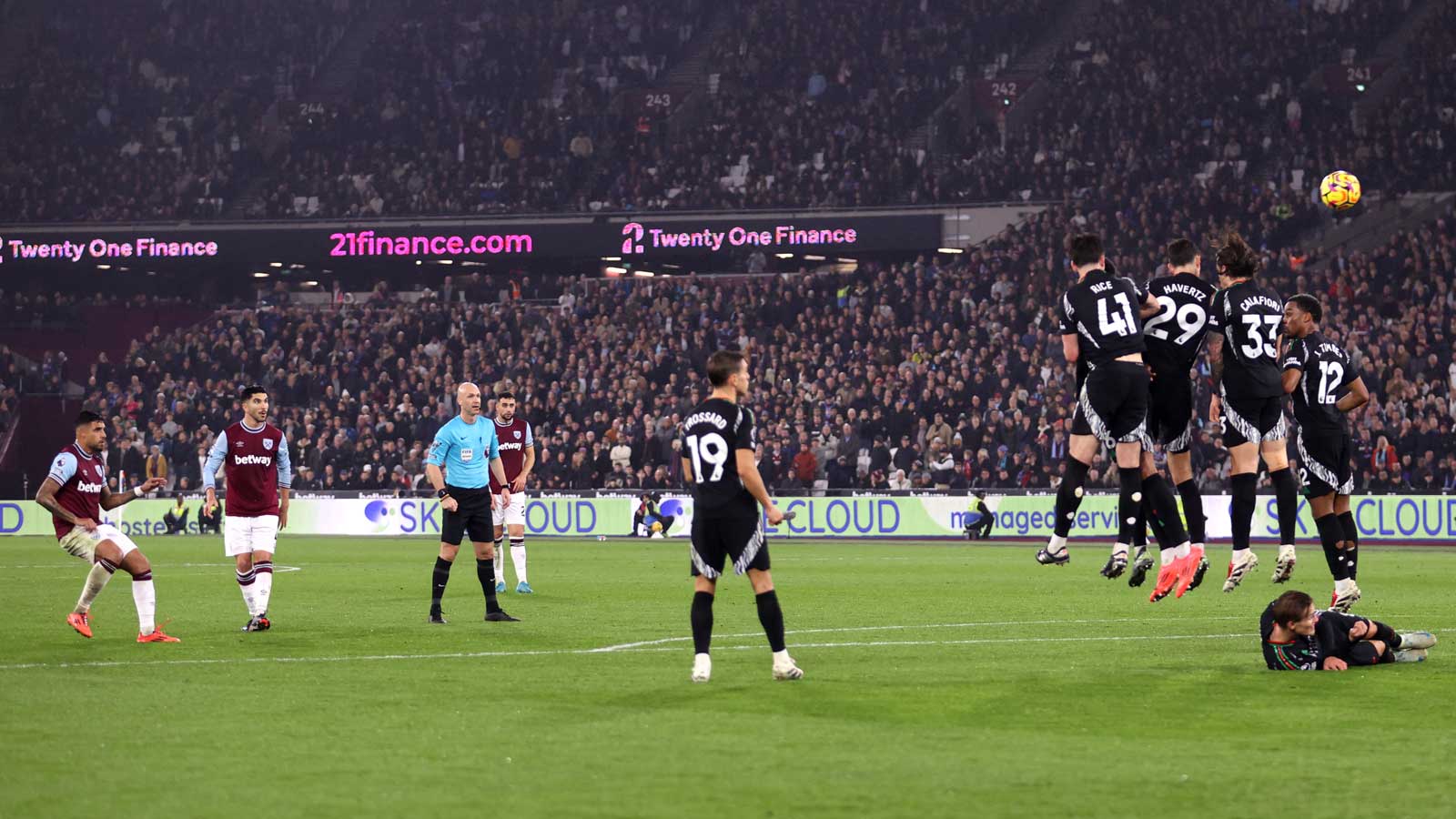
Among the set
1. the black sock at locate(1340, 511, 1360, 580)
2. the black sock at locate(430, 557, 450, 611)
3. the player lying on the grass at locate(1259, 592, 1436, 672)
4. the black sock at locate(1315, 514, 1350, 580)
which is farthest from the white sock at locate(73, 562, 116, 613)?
the black sock at locate(1340, 511, 1360, 580)

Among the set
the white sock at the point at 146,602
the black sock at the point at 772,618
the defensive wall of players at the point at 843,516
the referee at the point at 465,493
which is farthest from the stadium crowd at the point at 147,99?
the black sock at the point at 772,618

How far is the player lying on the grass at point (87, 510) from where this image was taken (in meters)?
16.2

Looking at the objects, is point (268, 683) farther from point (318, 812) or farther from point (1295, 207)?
point (1295, 207)

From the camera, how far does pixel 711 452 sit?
12.0 meters

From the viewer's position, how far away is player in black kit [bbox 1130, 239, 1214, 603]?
14664 mm

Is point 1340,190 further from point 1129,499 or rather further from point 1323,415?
point 1129,499

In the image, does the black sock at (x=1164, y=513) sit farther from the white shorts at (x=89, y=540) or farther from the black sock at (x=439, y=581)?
the white shorts at (x=89, y=540)

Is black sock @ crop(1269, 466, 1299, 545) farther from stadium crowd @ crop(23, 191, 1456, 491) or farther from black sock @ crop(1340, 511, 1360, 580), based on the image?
stadium crowd @ crop(23, 191, 1456, 491)

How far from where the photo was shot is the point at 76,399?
53562 millimetres

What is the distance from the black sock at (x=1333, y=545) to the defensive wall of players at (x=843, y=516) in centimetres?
1761

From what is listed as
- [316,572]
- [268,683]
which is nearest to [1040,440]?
[316,572]

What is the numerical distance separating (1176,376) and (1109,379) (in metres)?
0.89

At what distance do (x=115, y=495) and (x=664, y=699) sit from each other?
7.83 metres

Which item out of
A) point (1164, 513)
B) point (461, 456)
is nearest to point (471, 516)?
point (461, 456)
